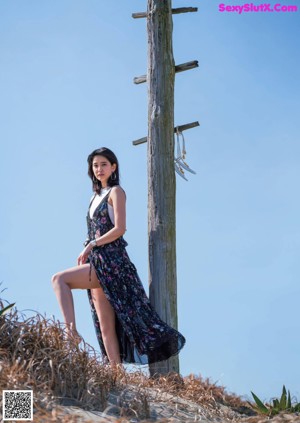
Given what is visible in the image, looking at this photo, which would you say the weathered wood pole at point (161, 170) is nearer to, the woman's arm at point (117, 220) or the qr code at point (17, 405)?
the woman's arm at point (117, 220)

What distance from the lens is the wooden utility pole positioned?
6.60 metres

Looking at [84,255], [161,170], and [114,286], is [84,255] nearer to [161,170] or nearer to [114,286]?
[114,286]

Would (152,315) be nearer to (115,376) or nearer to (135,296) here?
(135,296)

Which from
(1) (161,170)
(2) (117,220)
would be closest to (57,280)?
(2) (117,220)

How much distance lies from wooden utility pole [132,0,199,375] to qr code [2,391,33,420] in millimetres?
2712

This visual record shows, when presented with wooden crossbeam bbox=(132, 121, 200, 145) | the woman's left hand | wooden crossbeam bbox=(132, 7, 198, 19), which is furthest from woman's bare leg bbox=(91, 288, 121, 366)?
wooden crossbeam bbox=(132, 7, 198, 19)

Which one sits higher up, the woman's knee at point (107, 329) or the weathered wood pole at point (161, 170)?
the weathered wood pole at point (161, 170)

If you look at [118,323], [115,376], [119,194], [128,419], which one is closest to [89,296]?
[118,323]

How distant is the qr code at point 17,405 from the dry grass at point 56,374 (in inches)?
2.5

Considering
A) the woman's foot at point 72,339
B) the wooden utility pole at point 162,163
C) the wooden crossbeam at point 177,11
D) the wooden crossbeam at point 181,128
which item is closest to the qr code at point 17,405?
the woman's foot at point 72,339

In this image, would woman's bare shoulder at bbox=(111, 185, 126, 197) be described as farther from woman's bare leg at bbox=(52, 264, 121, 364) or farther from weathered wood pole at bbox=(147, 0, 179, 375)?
woman's bare leg at bbox=(52, 264, 121, 364)

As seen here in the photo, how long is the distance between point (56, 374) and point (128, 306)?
6.56ft

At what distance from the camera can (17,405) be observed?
3699 mm

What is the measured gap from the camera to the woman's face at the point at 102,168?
6.43m
